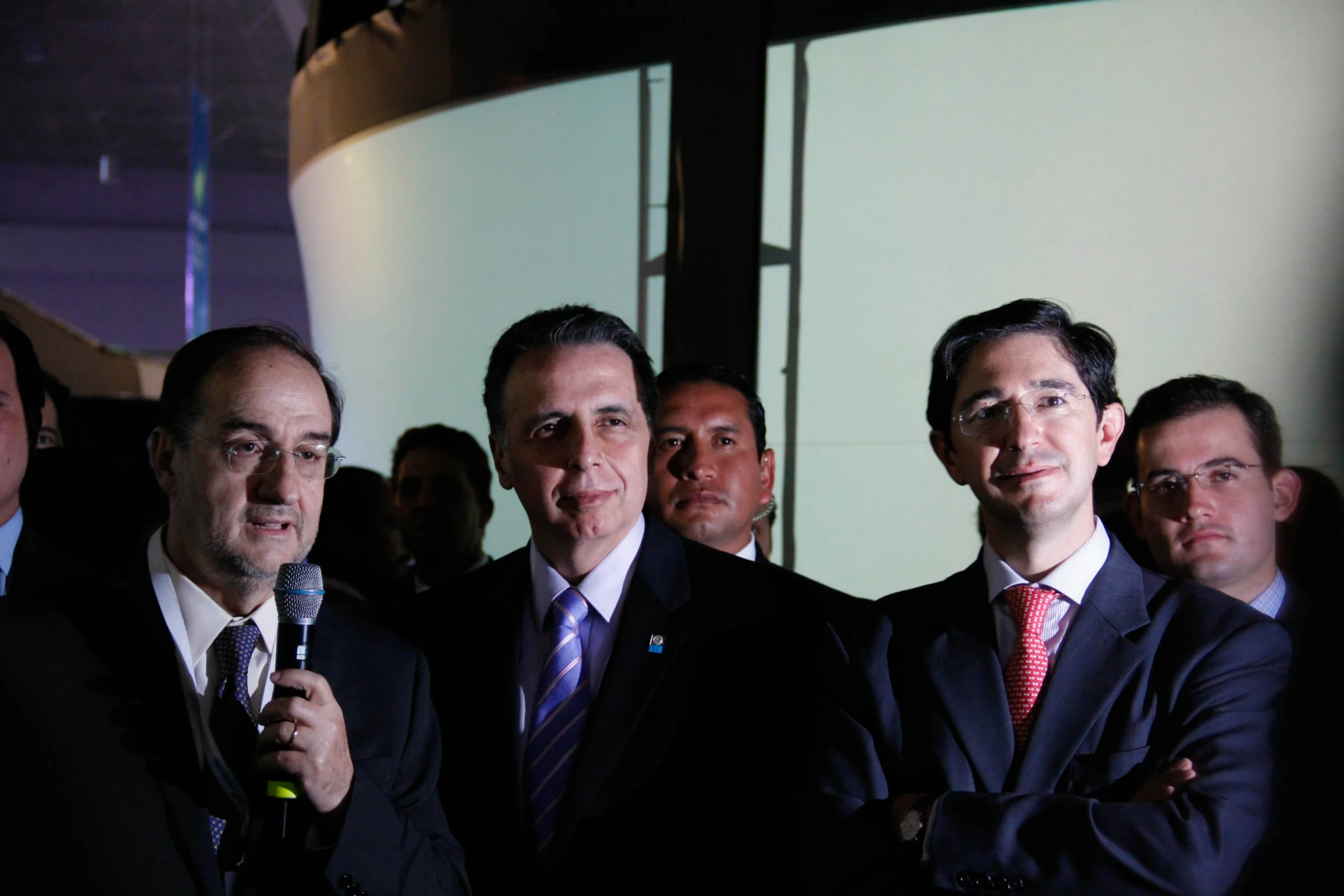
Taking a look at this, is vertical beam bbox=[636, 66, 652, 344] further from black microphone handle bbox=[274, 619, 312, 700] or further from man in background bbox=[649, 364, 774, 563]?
black microphone handle bbox=[274, 619, 312, 700]

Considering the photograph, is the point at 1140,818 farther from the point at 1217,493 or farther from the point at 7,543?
the point at 7,543

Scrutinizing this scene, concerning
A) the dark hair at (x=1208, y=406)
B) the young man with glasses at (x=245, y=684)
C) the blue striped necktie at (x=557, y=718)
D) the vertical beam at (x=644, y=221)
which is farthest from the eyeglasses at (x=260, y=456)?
the vertical beam at (x=644, y=221)

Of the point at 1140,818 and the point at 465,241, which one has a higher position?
the point at 465,241

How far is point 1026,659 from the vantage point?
5.78ft

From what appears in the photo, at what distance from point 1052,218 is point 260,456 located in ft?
8.64

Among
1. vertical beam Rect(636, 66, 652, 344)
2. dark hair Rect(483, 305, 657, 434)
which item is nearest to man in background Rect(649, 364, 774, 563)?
dark hair Rect(483, 305, 657, 434)

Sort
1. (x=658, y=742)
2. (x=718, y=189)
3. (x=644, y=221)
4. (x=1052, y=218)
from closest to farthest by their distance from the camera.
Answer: (x=658, y=742)
(x=1052, y=218)
(x=718, y=189)
(x=644, y=221)

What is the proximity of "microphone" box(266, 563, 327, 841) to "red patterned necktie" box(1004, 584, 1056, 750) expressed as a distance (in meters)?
1.02

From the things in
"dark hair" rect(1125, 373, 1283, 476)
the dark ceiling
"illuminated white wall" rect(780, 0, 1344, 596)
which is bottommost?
"dark hair" rect(1125, 373, 1283, 476)

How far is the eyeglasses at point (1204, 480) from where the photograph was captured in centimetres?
231

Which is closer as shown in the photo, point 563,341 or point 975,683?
point 975,683

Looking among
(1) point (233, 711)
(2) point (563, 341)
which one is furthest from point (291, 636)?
(2) point (563, 341)

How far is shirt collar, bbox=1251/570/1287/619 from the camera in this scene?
230 cm

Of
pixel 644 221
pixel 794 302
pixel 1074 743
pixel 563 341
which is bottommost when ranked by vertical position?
pixel 1074 743
